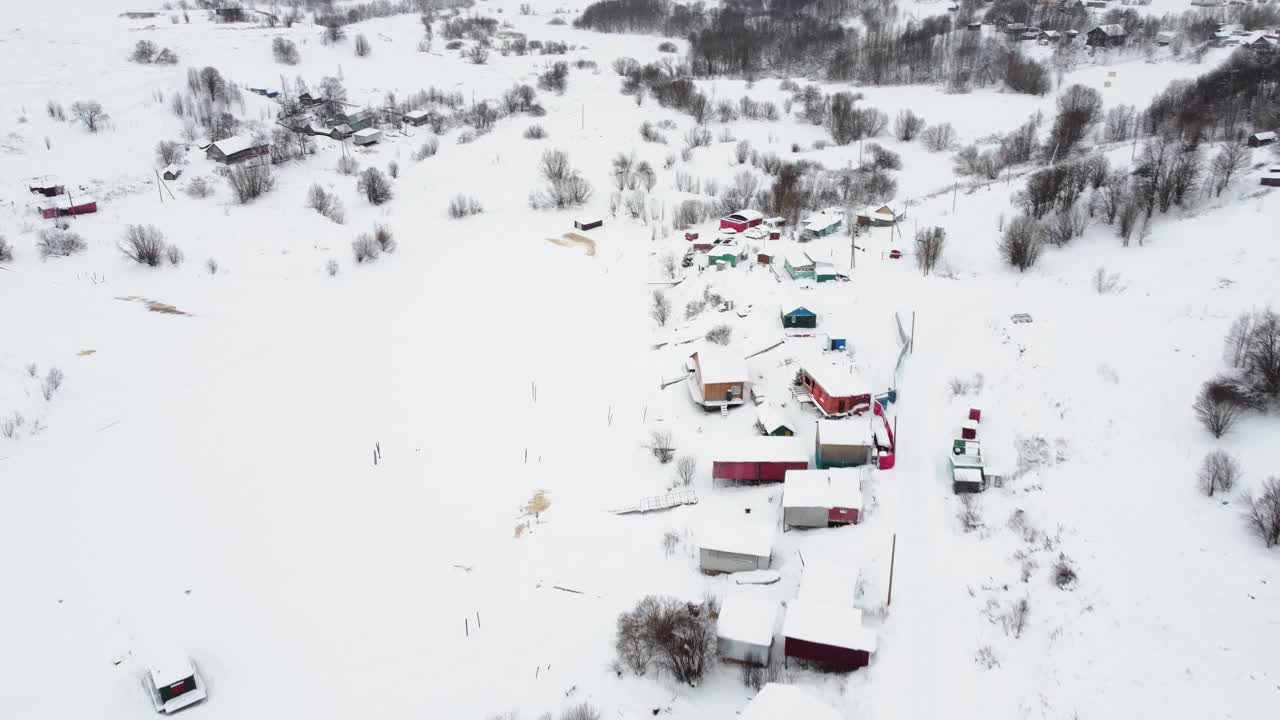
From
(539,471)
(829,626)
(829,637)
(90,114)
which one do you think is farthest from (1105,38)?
(90,114)

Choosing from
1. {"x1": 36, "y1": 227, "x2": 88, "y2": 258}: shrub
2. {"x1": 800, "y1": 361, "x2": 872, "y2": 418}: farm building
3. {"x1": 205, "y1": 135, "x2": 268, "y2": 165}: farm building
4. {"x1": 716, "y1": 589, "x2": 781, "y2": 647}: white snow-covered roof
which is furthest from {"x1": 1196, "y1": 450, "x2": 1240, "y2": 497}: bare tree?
{"x1": 205, "y1": 135, "x2": 268, "y2": 165}: farm building

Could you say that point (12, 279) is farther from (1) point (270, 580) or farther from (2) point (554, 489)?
(2) point (554, 489)

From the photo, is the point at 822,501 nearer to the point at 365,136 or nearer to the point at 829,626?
the point at 829,626

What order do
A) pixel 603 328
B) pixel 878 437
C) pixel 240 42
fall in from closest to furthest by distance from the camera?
pixel 878 437 < pixel 603 328 < pixel 240 42

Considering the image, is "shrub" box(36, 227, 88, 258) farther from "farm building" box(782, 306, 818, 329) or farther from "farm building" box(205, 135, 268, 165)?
"farm building" box(782, 306, 818, 329)

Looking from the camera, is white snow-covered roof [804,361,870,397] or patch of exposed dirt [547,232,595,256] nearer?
white snow-covered roof [804,361,870,397]

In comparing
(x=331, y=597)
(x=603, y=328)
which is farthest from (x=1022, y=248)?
(x=331, y=597)
